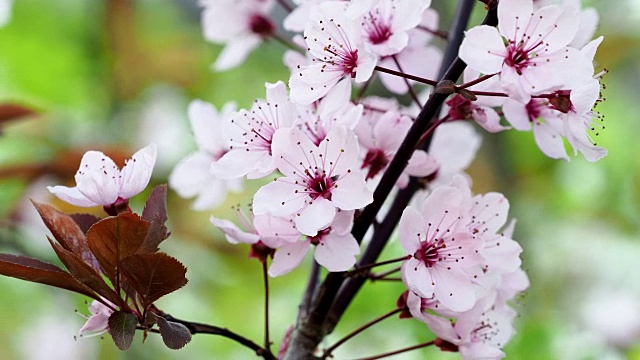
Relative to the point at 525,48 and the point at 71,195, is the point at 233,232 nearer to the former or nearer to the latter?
the point at 71,195

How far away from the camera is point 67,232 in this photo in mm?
461

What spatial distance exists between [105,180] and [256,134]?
0.10 meters

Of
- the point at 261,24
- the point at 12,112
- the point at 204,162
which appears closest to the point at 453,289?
the point at 204,162

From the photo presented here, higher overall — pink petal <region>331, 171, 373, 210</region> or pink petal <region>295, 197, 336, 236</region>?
pink petal <region>331, 171, 373, 210</region>

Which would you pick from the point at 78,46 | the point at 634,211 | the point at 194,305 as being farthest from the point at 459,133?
the point at 78,46

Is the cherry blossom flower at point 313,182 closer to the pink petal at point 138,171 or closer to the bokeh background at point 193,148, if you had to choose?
the pink petal at point 138,171

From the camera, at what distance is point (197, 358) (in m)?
1.51

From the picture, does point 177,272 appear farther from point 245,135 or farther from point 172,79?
point 172,79

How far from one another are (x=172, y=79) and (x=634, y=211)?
103cm

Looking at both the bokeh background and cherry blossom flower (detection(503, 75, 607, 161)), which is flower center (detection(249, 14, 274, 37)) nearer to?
cherry blossom flower (detection(503, 75, 607, 161))

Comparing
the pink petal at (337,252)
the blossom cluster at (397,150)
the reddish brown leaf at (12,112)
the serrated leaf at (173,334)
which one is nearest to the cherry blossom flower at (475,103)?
the blossom cluster at (397,150)

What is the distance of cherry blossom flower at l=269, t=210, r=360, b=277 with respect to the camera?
46 cm

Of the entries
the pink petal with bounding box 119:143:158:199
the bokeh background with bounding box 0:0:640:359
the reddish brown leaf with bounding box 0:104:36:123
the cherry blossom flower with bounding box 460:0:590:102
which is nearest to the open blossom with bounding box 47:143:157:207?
the pink petal with bounding box 119:143:158:199

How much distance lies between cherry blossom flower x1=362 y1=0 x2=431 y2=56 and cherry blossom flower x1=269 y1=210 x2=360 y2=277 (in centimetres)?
11
